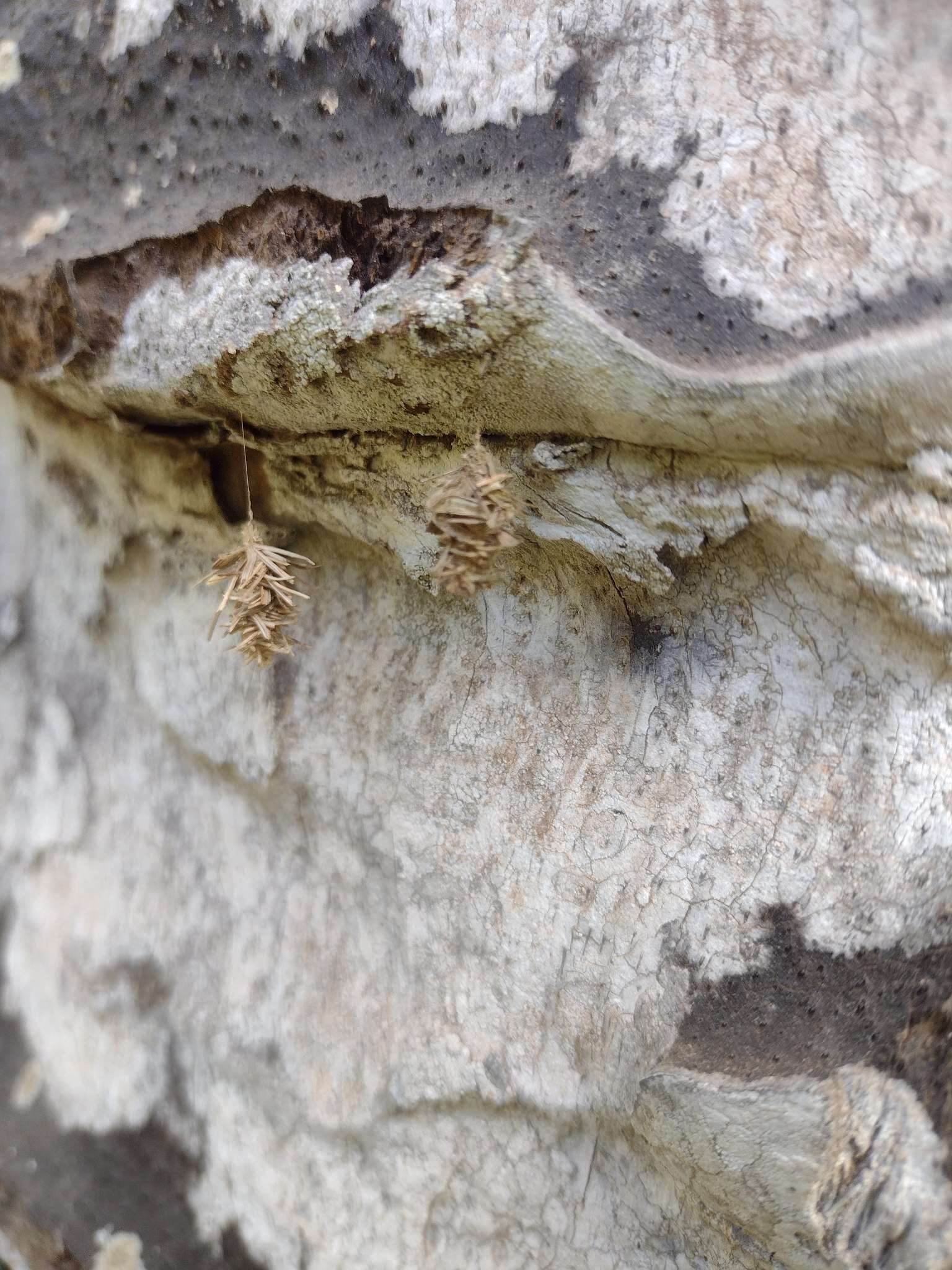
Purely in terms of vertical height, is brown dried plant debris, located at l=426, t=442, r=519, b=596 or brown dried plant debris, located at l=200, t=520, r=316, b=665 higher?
brown dried plant debris, located at l=426, t=442, r=519, b=596

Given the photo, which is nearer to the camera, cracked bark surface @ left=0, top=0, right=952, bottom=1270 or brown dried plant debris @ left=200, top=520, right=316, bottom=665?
cracked bark surface @ left=0, top=0, right=952, bottom=1270

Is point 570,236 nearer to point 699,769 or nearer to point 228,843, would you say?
point 699,769

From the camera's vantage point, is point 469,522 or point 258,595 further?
point 258,595

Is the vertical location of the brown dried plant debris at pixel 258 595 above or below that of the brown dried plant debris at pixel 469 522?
below

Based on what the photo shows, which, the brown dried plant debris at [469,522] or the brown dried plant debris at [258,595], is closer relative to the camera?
the brown dried plant debris at [469,522]
